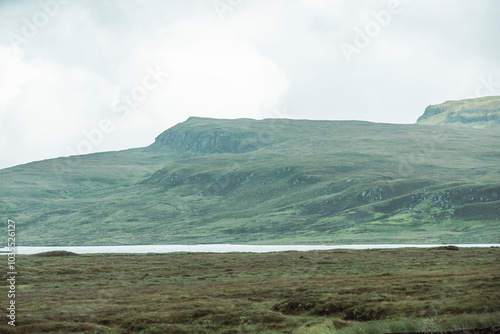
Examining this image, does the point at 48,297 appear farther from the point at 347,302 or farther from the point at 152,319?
the point at 347,302

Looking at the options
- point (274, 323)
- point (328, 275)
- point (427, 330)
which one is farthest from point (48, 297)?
point (427, 330)

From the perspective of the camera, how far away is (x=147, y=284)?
67.0 m

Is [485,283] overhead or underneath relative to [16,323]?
underneath

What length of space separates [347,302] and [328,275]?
88.1 feet

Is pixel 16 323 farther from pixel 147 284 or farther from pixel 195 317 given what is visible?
pixel 147 284

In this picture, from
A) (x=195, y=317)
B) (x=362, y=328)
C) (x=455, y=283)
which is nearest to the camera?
(x=362, y=328)

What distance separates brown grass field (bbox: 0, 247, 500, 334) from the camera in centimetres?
3525

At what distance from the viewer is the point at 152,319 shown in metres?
39.6

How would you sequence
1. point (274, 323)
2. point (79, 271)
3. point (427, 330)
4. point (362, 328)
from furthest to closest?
1. point (79, 271)
2. point (274, 323)
3. point (362, 328)
4. point (427, 330)

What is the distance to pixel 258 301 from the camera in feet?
157

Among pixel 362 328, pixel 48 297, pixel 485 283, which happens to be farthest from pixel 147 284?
pixel 362 328

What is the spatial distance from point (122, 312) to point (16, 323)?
25.2 feet

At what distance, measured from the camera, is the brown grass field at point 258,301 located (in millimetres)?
35247

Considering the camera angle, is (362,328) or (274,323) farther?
(274,323)
